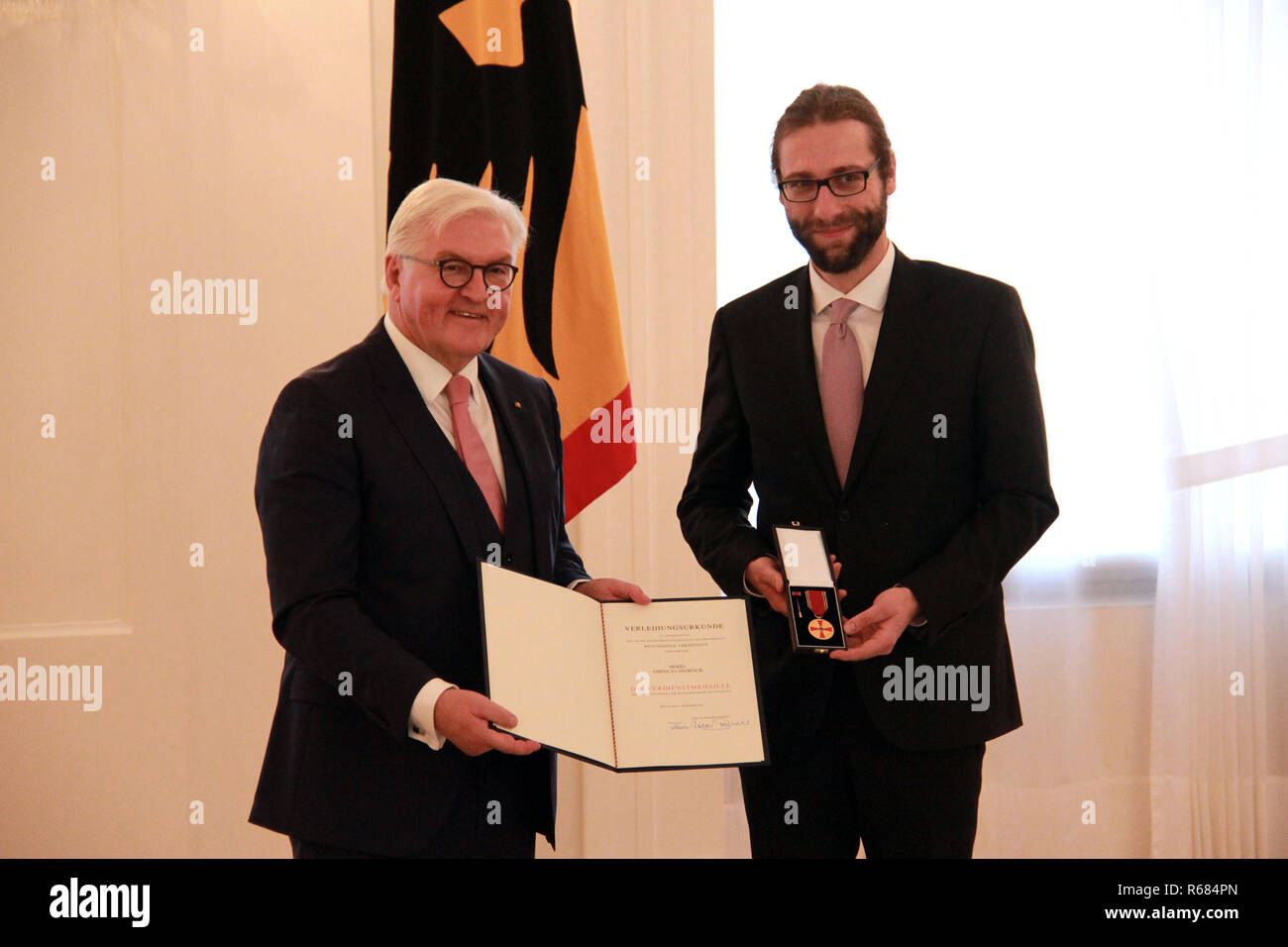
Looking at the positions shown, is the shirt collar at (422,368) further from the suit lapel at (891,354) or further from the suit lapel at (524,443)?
the suit lapel at (891,354)

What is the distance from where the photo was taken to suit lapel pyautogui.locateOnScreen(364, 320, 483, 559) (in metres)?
1.93

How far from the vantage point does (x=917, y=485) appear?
2109 millimetres

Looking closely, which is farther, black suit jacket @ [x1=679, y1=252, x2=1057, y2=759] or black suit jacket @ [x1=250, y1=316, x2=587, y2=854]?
black suit jacket @ [x1=679, y1=252, x2=1057, y2=759]

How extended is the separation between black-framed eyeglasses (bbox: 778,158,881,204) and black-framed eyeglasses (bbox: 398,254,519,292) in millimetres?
584

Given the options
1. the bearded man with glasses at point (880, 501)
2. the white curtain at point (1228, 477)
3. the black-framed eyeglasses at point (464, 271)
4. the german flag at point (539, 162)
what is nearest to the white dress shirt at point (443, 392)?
the black-framed eyeglasses at point (464, 271)

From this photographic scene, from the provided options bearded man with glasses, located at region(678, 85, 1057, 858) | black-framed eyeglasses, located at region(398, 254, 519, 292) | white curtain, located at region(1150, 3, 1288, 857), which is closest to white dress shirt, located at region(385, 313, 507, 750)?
black-framed eyeglasses, located at region(398, 254, 519, 292)

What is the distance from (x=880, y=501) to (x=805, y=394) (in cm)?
25

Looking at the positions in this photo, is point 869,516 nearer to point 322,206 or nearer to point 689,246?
point 689,246

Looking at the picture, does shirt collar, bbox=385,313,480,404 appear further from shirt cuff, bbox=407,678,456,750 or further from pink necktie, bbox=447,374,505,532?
shirt cuff, bbox=407,678,456,750

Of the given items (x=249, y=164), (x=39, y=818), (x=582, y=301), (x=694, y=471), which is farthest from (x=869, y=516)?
(x=39, y=818)

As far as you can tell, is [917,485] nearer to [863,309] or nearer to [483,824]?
[863,309]

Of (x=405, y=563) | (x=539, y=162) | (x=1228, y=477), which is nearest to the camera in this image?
(x=405, y=563)

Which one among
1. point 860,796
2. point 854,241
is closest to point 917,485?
→ point 854,241

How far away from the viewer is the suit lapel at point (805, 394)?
2.14 meters
